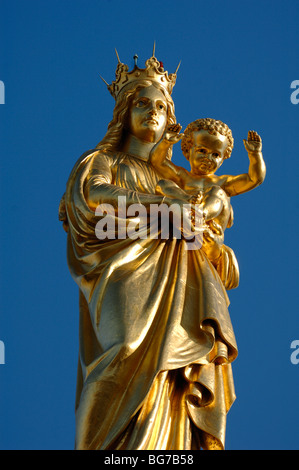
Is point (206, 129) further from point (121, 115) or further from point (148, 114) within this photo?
A: point (121, 115)

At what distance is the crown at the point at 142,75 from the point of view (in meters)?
11.0

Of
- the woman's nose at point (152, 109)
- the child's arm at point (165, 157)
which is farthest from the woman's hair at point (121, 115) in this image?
the child's arm at point (165, 157)

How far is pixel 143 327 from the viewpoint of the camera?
9156 millimetres

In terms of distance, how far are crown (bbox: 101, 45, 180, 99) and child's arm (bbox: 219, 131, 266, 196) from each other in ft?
4.17

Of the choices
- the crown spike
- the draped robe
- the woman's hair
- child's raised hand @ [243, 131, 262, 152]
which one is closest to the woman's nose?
the woman's hair

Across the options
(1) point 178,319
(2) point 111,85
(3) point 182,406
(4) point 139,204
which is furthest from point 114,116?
(3) point 182,406

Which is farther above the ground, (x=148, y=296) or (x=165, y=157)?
(x=165, y=157)

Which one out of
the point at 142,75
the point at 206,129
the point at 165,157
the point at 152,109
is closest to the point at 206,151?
the point at 206,129

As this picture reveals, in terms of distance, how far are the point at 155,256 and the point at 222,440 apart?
67.6 inches

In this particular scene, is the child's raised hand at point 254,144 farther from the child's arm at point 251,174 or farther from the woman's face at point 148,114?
the woman's face at point 148,114

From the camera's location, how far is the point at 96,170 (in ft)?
33.4

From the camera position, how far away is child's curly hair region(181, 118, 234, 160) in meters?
10.3

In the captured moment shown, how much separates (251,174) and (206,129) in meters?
0.59

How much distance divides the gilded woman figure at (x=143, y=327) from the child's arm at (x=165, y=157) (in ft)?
0.36
